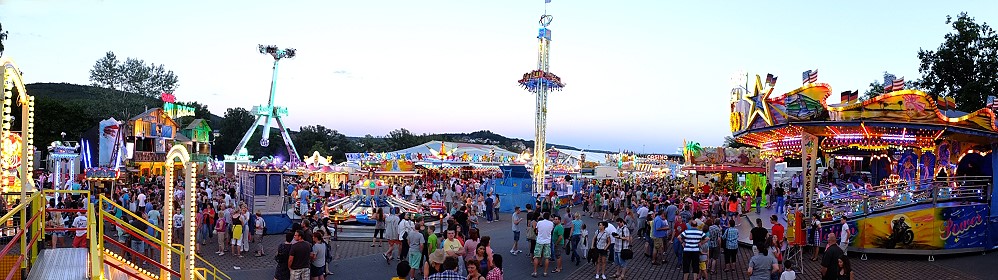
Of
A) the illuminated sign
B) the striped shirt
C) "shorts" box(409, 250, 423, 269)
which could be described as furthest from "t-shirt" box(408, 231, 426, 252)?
the illuminated sign

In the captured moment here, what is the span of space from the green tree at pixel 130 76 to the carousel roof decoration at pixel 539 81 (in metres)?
37.0

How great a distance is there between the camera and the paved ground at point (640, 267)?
13.2 meters

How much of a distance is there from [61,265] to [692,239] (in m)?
9.30

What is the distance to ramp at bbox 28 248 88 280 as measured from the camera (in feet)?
20.2

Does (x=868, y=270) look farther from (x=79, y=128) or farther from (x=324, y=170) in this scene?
(x=79, y=128)

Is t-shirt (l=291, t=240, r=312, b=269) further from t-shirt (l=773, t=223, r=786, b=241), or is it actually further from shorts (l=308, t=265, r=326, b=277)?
t-shirt (l=773, t=223, r=786, b=241)

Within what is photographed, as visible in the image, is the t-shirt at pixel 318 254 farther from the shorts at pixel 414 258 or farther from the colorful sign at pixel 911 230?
the colorful sign at pixel 911 230

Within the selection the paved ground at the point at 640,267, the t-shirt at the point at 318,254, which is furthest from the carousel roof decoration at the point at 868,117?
the t-shirt at the point at 318,254

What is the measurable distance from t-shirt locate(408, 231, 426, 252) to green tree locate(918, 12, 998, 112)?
30.7 meters

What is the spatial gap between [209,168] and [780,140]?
39.4 meters

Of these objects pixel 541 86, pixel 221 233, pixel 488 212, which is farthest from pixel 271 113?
pixel 221 233

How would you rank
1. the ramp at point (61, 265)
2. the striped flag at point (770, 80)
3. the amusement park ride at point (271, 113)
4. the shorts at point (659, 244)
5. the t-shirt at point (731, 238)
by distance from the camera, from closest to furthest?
the ramp at point (61, 265)
the t-shirt at point (731, 238)
the shorts at point (659, 244)
the striped flag at point (770, 80)
the amusement park ride at point (271, 113)

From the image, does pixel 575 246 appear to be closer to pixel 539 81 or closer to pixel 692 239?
pixel 692 239

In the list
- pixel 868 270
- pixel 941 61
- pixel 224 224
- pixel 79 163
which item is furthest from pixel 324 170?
pixel 941 61
